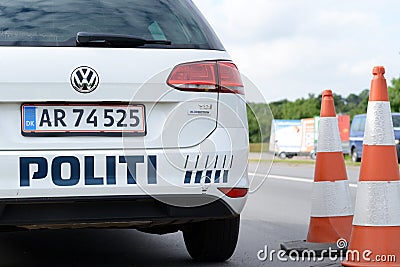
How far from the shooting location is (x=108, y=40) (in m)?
3.87

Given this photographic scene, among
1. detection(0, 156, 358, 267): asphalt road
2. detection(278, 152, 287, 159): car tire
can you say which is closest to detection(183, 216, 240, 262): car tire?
detection(0, 156, 358, 267): asphalt road

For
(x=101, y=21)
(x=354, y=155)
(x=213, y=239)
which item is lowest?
(x=354, y=155)

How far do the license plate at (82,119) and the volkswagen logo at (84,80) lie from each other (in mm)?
84

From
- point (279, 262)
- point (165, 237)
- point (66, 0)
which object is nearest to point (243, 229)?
point (165, 237)

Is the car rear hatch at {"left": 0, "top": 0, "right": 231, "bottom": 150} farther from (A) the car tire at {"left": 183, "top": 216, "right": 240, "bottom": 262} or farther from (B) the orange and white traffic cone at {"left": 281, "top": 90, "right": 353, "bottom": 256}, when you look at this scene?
(B) the orange and white traffic cone at {"left": 281, "top": 90, "right": 353, "bottom": 256}

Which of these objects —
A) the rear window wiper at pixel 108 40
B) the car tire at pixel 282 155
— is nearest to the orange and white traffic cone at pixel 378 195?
the rear window wiper at pixel 108 40

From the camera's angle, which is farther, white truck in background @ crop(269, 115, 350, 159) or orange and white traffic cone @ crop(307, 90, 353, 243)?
white truck in background @ crop(269, 115, 350, 159)

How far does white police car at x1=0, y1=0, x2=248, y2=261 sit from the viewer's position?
366 cm

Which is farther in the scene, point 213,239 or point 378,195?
point 213,239

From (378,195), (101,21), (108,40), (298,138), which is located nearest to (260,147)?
(378,195)

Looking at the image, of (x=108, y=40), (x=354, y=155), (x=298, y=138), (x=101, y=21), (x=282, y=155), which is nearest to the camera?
(x=108, y=40)

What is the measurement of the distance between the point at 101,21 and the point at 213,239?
1554 mm

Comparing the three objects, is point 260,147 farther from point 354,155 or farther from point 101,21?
point 354,155

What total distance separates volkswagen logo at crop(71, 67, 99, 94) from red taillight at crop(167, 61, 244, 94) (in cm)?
38
